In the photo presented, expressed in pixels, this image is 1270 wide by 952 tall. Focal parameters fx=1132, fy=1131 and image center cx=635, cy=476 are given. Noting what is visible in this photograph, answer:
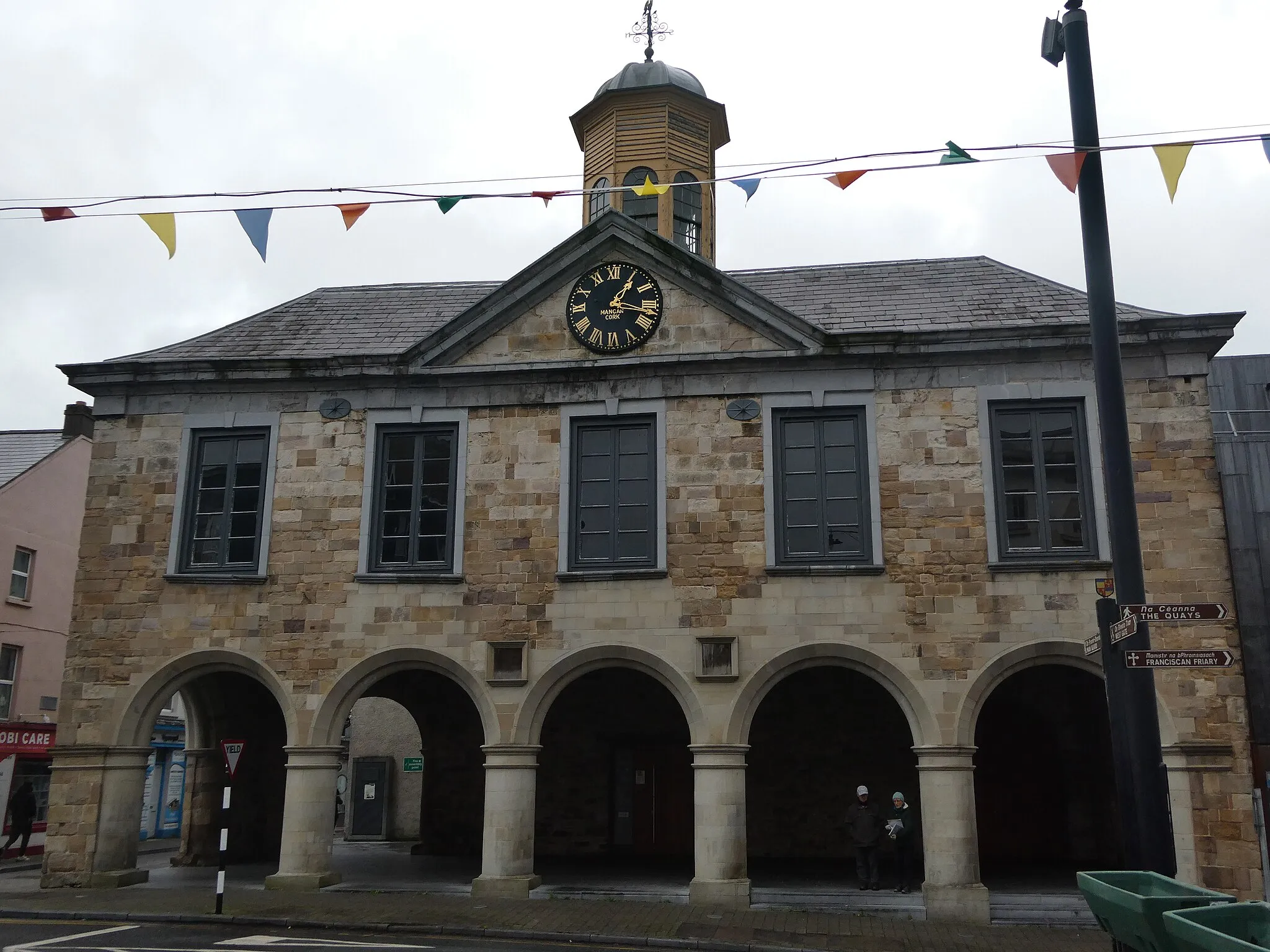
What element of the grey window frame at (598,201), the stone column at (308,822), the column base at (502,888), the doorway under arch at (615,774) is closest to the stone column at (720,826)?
the column base at (502,888)

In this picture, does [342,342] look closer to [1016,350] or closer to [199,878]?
[199,878]

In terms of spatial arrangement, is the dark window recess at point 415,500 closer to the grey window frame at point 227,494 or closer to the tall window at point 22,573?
the grey window frame at point 227,494

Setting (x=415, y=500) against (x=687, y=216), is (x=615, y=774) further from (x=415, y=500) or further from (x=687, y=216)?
(x=687, y=216)

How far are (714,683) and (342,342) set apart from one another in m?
7.79

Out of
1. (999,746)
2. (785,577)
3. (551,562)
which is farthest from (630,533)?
(999,746)

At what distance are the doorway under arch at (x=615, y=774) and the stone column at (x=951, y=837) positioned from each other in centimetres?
541

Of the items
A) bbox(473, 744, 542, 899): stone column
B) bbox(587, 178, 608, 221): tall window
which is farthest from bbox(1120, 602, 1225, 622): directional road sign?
bbox(587, 178, 608, 221): tall window

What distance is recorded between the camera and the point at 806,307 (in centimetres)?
1728

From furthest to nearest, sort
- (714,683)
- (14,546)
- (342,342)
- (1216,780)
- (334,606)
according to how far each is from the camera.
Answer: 1. (14,546)
2. (342,342)
3. (334,606)
4. (714,683)
5. (1216,780)

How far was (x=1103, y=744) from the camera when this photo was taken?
17.5 meters

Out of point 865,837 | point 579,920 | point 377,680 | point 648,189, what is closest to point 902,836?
point 865,837

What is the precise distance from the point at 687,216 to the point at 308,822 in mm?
12065

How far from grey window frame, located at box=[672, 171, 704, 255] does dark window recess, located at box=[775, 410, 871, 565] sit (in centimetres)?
599

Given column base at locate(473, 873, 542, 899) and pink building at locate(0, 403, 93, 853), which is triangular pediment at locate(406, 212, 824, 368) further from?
pink building at locate(0, 403, 93, 853)
